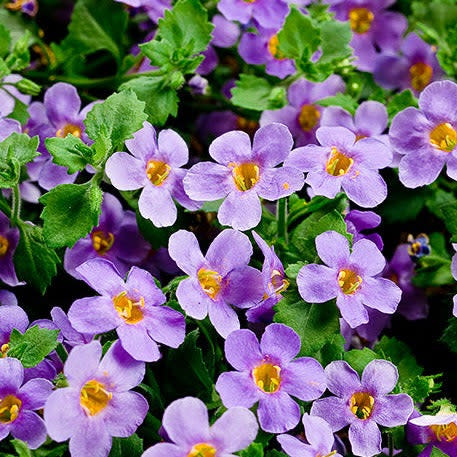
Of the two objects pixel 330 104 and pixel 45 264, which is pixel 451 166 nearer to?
pixel 330 104

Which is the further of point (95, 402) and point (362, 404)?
point (362, 404)

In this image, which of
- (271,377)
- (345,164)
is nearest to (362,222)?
(345,164)

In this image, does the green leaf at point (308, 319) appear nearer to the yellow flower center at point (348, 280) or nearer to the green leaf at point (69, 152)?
the yellow flower center at point (348, 280)

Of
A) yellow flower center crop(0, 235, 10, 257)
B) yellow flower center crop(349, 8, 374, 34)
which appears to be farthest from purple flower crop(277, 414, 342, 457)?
yellow flower center crop(349, 8, 374, 34)

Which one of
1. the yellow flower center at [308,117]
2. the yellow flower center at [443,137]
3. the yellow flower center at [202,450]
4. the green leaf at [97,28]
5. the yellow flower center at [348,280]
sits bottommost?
the yellow flower center at [202,450]

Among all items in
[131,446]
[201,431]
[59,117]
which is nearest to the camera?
[201,431]

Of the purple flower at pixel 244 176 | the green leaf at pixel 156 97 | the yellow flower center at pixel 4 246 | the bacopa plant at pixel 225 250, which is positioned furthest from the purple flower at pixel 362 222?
the yellow flower center at pixel 4 246

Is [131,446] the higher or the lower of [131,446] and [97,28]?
the lower

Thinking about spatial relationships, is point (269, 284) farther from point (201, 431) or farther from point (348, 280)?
point (201, 431)
